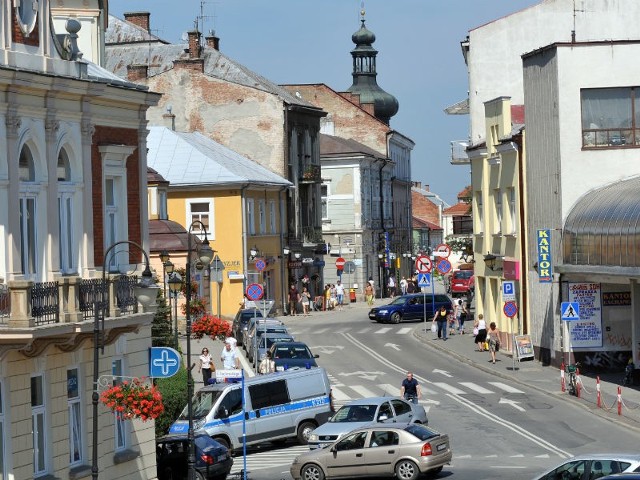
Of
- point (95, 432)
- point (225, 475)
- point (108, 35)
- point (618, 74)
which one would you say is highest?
point (108, 35)

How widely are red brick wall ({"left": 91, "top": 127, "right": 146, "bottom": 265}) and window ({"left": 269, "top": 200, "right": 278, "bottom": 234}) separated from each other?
45687mm

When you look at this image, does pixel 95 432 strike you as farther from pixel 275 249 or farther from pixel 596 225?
pixel 275 249

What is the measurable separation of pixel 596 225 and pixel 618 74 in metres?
5.76

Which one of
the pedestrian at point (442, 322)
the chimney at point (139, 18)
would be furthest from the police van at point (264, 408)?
the chimney at point (139, 18)

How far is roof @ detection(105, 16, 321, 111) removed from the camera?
271 feet

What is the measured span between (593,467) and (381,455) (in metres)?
7.17

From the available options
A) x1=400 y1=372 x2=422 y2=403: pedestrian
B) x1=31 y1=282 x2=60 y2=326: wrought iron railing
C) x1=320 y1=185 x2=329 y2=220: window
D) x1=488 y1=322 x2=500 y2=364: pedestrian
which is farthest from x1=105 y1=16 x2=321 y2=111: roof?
x1=31 y1=282 x2=60 y2=326: wrought iron railing

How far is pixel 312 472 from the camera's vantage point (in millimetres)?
29250

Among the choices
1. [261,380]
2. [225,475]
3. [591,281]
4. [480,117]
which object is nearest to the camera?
[225,475]

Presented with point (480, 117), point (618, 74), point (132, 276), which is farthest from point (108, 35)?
point (132, 276)

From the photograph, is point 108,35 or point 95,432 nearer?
point 95,432

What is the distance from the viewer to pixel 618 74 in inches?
1833

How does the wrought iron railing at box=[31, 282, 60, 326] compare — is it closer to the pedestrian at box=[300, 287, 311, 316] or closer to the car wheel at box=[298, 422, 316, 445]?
the car wheel at box=[298, 422, 316, 445]

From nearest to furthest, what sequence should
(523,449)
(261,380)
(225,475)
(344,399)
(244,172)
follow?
(225,475)
(523,449)
(261,380)
(344,399)
(244,172)
